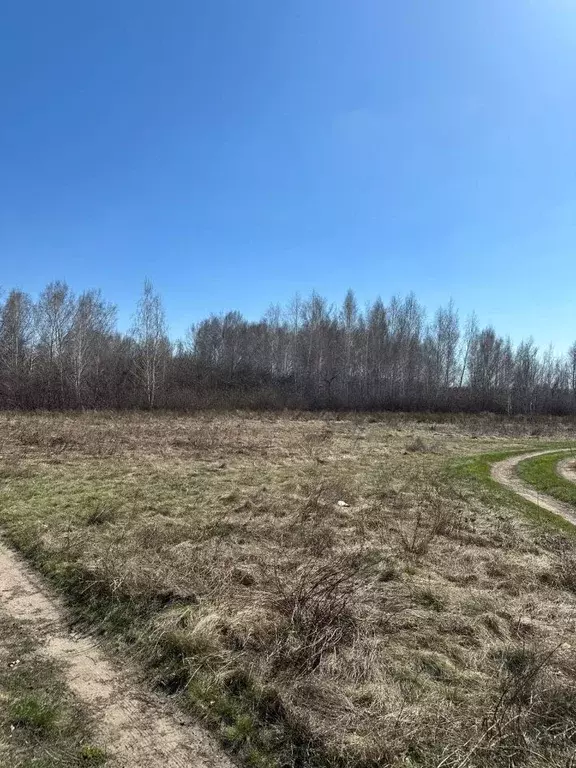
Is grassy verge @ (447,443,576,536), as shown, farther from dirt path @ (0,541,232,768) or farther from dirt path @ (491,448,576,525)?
dirt path @ (0,541,232,768)

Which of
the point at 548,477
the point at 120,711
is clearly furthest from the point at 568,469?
the point at 120,711

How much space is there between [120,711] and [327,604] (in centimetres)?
224

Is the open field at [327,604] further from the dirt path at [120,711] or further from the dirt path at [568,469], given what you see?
the dirt path at [568,469]

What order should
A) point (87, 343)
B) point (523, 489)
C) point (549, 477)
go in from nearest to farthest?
point (523, 489) → point (549, 477) → point (87, 343)

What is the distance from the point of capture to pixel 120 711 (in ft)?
12.6

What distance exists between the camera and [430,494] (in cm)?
1291

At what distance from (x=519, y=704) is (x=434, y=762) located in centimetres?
97

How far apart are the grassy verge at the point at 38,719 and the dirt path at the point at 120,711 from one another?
0.11 metres

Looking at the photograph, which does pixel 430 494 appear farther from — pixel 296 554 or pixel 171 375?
pixel 171 375

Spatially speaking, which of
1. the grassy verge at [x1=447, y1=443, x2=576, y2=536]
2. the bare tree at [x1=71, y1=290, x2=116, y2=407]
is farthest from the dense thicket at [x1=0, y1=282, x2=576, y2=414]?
the grassy verge at [x1=447, y1=443, x2=576, y2=536]

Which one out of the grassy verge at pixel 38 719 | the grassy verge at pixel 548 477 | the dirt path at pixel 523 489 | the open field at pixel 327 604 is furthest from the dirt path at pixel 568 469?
the grassy verge at pixel 38 719

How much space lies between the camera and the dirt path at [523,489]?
11.8m

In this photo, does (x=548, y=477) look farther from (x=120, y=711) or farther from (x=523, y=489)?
(x=120, y=711)

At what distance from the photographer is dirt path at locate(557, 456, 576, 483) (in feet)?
54.8
